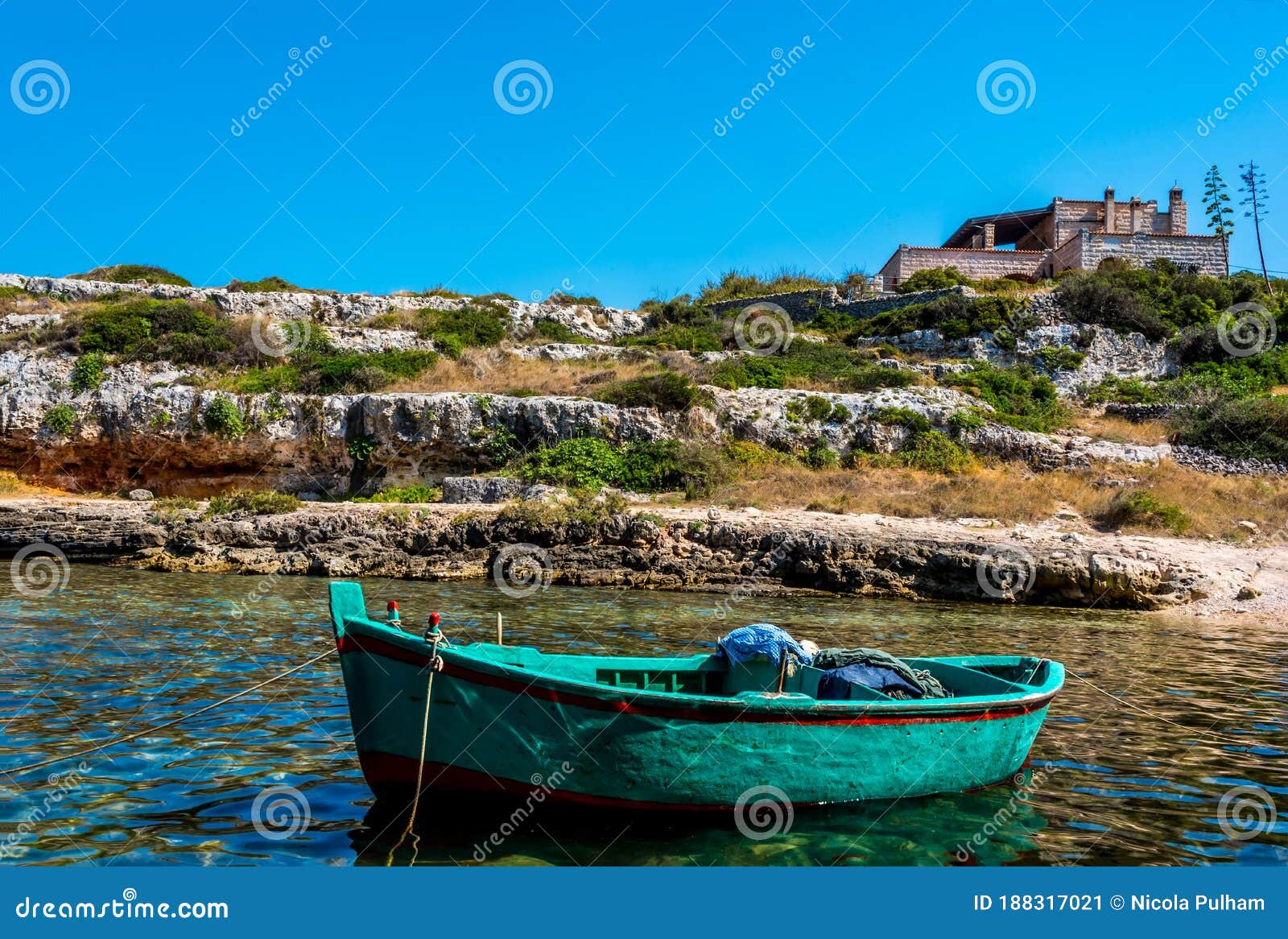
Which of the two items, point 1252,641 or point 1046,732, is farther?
point 1252,641

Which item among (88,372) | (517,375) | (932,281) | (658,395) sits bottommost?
(658,395)

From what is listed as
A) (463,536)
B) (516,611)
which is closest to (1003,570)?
(516,611)

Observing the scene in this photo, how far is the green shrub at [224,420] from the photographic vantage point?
25.9m

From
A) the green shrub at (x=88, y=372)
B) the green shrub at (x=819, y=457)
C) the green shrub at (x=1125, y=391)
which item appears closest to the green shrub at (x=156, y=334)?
the green shrub at (x=88, y=372)

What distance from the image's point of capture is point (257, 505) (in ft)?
68.1

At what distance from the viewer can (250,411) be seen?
26.3 m

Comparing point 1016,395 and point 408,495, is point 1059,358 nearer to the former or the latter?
point 1016,395

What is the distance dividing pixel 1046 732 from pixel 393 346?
28236mm

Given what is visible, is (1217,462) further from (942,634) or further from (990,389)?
(942,634)

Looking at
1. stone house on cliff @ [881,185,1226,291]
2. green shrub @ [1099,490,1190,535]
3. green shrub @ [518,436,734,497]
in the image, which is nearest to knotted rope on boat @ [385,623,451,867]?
green shrub @ [518,436,734,497]

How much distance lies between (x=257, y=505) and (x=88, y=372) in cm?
1045

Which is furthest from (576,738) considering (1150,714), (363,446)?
(363,446)

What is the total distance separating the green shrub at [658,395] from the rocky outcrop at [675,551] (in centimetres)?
661

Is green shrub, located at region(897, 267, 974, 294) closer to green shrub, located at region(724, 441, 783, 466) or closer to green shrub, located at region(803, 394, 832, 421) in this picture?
green shrub, located at region(803, 394, 832, 421)
